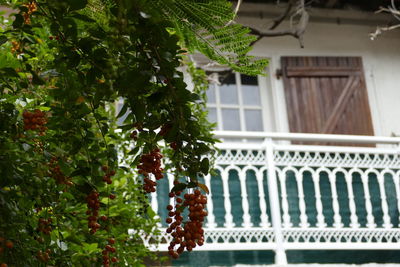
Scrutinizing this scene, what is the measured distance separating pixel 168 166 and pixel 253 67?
170 cm

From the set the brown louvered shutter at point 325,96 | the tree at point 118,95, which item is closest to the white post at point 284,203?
the brown louvered shutter at point 325,96

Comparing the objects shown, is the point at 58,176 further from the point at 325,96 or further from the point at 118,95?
the point at 325,96

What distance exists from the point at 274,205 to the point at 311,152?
1639mm

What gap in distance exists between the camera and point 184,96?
158cm

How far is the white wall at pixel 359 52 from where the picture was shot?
8.55m

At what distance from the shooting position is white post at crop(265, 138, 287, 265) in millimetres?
5664

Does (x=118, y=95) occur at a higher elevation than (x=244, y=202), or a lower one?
lower

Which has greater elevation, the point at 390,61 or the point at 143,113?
the point at 390,61

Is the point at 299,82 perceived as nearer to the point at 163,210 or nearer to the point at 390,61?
the point at 390,61

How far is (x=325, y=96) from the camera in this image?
834 cm

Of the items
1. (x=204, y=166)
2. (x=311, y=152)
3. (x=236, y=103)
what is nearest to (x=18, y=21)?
(x=204, y=166)

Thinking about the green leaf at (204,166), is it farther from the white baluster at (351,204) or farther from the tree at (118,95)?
the white baluster at (351,204)

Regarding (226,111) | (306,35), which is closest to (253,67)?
(226,111)

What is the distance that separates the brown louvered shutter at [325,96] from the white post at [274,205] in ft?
6.95
